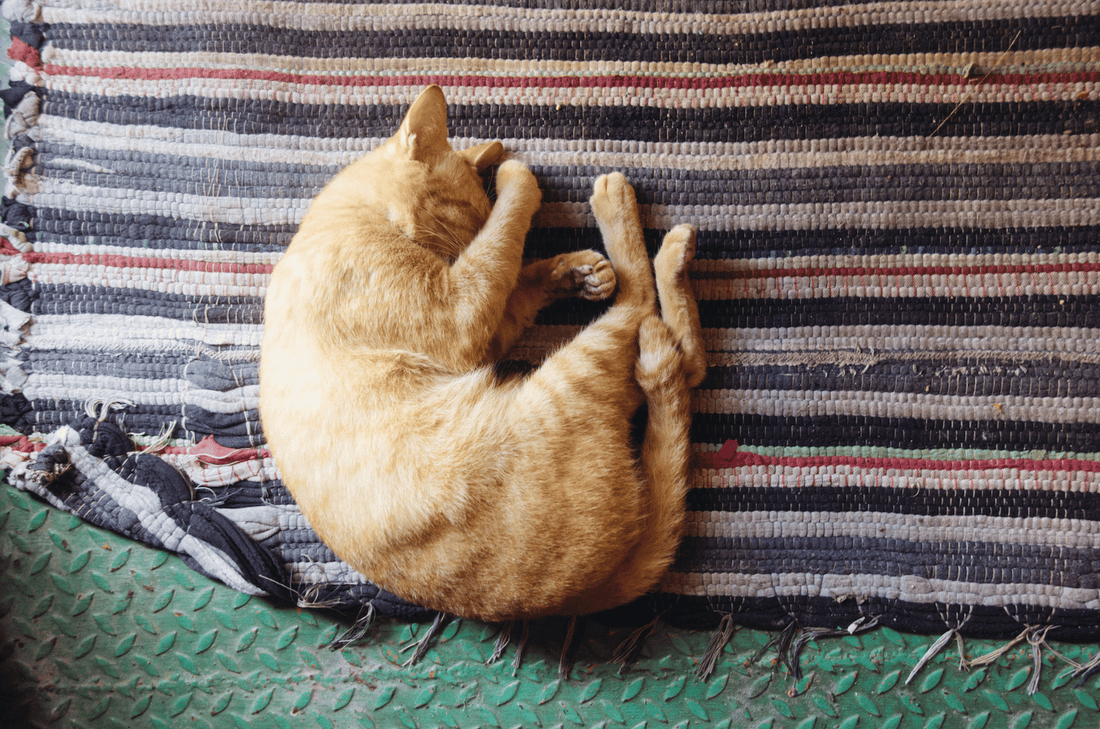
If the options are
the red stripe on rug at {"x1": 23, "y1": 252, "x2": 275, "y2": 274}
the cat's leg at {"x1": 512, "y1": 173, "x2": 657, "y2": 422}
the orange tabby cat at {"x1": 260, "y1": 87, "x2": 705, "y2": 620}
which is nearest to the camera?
the orange tabby cat at {"x1": 260, "y1": 87, "x2": 705, "y2": 620}

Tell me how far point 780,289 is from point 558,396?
56 cm

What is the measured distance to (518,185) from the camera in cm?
126

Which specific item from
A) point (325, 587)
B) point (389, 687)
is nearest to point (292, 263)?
point (325, 587)

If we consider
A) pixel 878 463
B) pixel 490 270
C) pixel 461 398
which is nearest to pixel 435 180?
pixel 490 270

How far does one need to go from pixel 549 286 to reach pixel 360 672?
0.93 metres

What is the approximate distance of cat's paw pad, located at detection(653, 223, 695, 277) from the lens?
4.16 ft

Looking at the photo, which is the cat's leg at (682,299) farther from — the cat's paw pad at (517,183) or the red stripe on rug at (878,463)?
the cat's paw pad at (517,183)

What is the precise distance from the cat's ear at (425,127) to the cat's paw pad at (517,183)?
0.45 ft

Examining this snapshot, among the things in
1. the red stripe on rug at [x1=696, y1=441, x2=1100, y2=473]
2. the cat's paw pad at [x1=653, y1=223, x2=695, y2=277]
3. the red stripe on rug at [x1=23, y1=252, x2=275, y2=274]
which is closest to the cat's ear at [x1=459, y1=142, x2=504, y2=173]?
the cat's paw pad at [x1=653, y1=223, x2=695, y2=277]

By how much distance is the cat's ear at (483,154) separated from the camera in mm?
1288

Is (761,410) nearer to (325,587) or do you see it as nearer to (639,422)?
(639,422)

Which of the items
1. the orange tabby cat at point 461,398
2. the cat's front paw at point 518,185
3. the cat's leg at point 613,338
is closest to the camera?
the orange tabby cat at point 461,398

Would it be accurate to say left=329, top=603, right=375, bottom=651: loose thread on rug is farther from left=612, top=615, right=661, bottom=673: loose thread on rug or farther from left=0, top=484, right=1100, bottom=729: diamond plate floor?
left=612, top=615, right=661, bottom=673: loose thread on rug

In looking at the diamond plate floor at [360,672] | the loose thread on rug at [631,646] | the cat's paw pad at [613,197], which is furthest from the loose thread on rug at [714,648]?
the cat's paw pad at [613,197]
